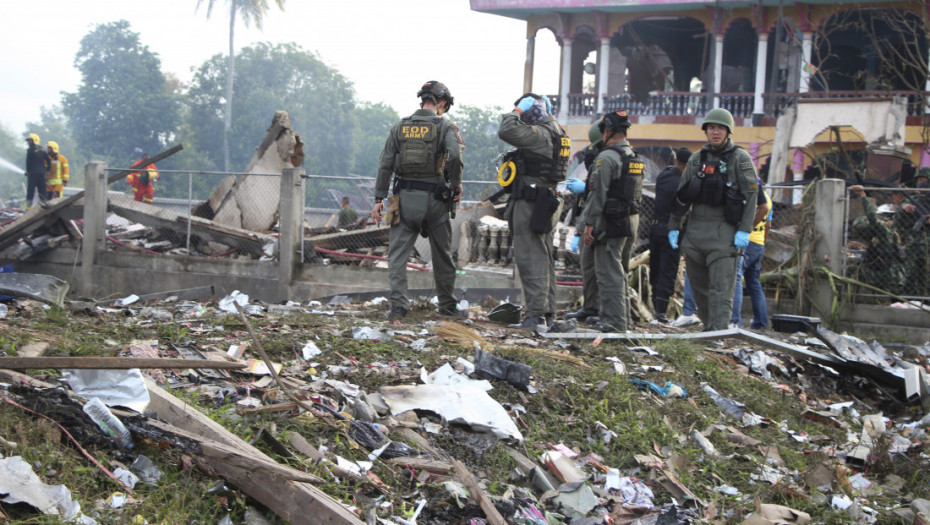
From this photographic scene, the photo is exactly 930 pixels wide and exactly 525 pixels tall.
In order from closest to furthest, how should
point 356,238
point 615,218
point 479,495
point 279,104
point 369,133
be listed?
point 479,495
point 615,218
point 356,238
point 279,104
point 369,133

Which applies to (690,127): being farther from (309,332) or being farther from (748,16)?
(309,332)

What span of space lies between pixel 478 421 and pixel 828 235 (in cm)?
629

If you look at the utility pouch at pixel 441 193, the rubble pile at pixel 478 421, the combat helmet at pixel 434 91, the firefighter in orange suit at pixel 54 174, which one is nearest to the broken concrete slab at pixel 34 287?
the rubble pile at pixel 478 421

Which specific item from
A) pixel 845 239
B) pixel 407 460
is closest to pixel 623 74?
pixel 845 239

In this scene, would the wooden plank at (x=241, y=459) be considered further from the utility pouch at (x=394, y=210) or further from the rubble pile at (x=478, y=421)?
the utility pouch at (x=394, y=210)

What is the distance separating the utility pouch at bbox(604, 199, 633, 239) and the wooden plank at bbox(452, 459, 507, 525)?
349 centimetres

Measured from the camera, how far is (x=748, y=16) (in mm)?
21203

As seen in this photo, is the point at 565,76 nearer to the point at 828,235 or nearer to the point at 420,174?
the point at 828,235

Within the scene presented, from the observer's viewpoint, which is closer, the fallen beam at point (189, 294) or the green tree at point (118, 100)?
the fallen beam at point (189, 294)

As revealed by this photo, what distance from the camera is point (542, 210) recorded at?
6.82 metres

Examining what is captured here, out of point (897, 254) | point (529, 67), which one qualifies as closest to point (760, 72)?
point (529, 67)

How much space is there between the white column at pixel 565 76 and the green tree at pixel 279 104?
19932 mm

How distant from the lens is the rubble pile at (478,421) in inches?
136

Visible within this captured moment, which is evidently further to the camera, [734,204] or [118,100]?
[118,100]
